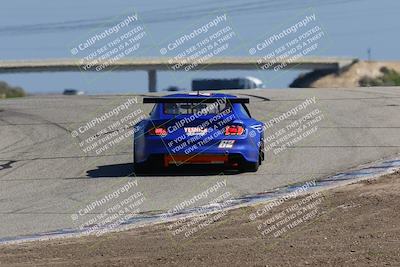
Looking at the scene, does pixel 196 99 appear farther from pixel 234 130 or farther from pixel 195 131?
pixel 234 130

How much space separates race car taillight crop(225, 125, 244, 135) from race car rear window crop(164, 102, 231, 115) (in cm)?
33

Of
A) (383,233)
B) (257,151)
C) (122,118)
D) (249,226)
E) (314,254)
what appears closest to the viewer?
(314,254)

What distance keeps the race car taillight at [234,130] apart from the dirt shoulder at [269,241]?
3.54m

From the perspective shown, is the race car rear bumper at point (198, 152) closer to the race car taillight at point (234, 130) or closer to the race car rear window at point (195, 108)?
the race car taillight at point (234, 130)

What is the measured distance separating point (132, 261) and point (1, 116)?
58.3 feet

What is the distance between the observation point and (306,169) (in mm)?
15586

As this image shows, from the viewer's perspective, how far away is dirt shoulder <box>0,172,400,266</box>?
27.9 ft

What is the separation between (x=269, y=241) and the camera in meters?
9.44

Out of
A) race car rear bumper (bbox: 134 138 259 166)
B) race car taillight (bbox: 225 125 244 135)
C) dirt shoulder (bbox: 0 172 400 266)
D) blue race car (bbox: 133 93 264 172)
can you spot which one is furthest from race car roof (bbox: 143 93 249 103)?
dirt shoulder (bbox: 0 172 400 266)

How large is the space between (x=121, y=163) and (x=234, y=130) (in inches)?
110

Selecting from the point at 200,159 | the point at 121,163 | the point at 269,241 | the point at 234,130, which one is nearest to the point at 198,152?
the point at 200,159

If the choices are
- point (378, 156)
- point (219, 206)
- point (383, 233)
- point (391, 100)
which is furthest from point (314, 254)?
point (391, 100)

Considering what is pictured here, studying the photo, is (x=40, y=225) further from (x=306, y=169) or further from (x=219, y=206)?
(x=306, y=169)

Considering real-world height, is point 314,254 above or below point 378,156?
above
